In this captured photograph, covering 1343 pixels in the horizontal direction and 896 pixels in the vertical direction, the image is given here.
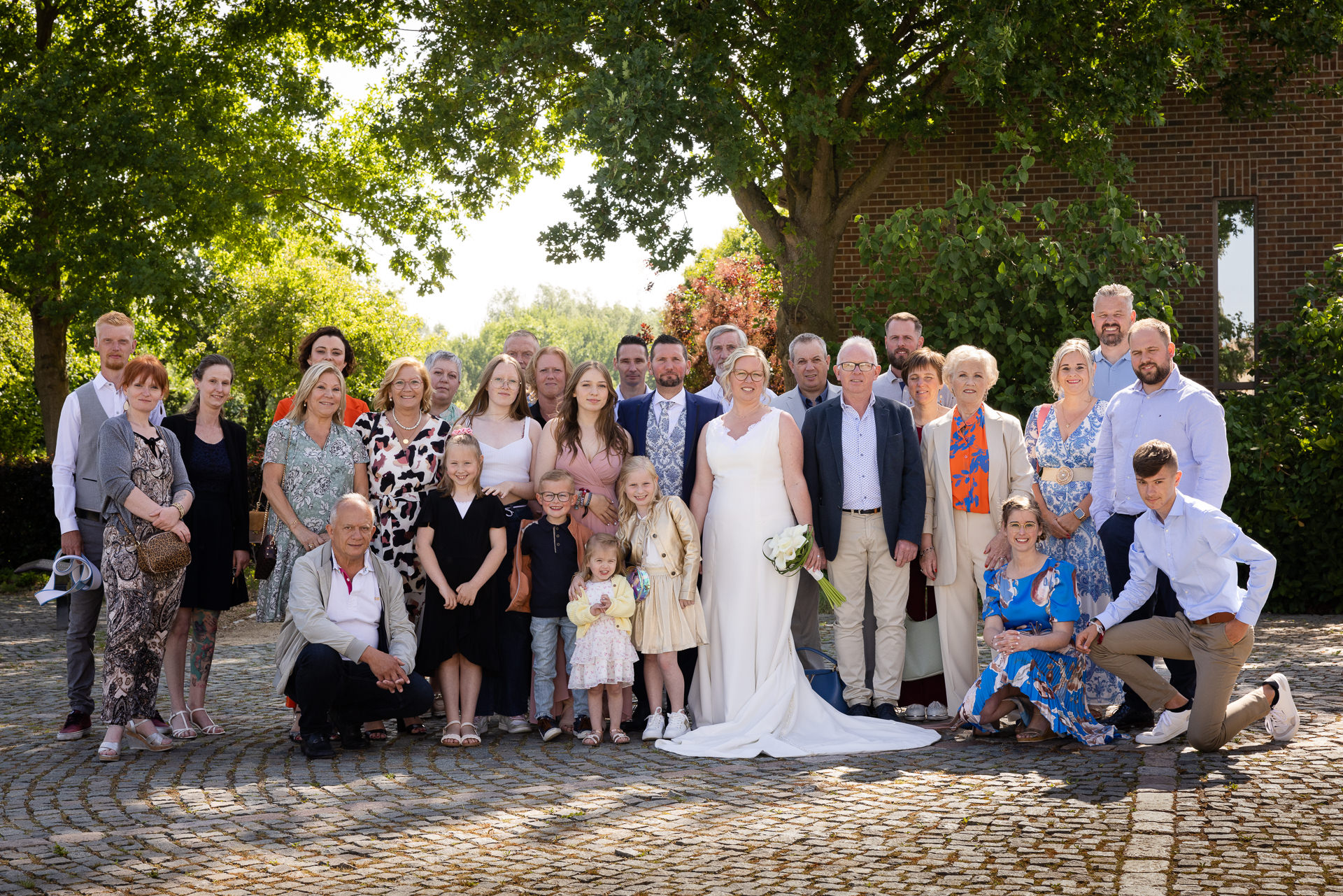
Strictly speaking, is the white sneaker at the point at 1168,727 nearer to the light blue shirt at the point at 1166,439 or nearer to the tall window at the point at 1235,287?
the light blue shirt at the point at 1166,439

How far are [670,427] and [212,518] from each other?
2.78 metres

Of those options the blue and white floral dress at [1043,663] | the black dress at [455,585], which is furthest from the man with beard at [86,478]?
the blue and white floral dress at [1043,663]

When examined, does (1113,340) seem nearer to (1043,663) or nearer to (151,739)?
(1043,663)

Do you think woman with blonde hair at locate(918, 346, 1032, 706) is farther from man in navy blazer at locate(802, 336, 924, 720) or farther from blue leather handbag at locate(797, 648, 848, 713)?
blue leather handbag at locate(797, 648, 848, 713)

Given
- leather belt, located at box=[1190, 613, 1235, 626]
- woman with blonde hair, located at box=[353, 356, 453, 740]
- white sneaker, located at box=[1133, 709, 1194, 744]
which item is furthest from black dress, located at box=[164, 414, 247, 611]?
leather belt, located at box=[1190, 613, 1235, 626]

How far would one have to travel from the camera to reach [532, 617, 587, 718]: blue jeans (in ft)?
23.1

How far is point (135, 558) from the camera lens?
671 centimetres

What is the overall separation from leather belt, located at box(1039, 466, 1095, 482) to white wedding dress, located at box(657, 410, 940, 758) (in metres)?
1.56

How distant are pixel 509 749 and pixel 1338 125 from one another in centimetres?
1315

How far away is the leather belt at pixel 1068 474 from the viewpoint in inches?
283

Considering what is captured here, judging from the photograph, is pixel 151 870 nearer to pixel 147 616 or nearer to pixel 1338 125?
pixel 147 616

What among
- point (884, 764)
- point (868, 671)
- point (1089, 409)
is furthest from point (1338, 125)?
point (884, 764)

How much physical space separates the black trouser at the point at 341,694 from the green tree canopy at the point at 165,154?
963 centimetres

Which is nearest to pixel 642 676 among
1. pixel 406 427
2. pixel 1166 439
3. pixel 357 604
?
pixel 357 604
